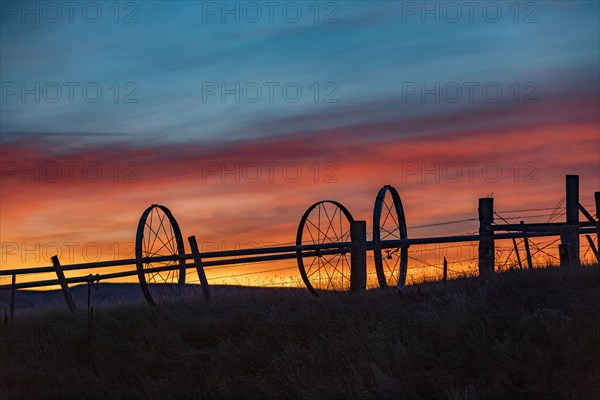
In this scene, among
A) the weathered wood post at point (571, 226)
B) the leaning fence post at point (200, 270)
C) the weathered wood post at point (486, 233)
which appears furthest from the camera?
the leaning fence post at point (200, 270)

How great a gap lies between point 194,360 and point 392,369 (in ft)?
13.4

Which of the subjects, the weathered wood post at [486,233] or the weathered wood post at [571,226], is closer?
the weathered wood post at [571,226]

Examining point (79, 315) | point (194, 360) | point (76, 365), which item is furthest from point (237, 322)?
point (79, 315)

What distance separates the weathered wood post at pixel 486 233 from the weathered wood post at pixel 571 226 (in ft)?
5.82

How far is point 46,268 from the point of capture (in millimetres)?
23891

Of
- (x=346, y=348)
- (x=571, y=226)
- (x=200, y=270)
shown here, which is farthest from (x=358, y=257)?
(x=346, y=348)

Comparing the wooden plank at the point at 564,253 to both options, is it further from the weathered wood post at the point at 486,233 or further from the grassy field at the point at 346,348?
the grassy field at the point at 346,348

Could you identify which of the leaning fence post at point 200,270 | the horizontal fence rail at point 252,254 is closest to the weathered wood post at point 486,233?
the horizontal fence rail at point 252,254

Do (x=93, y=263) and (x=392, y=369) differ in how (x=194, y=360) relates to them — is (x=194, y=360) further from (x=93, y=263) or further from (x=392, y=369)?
(x=93, y=263)

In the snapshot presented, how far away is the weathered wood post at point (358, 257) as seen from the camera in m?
18.9

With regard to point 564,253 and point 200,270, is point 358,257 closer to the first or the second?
point 200,270

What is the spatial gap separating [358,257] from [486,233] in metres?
3.60

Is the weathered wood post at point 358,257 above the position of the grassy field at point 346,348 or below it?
above

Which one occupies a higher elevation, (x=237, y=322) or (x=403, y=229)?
(x=403, y=229)
